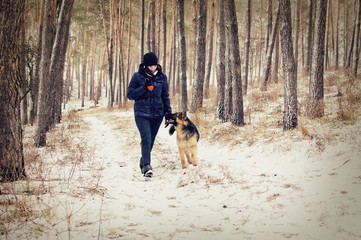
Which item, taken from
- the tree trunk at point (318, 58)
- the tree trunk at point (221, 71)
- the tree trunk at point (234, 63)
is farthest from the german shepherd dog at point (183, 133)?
the tree trunk at point (318, 58)

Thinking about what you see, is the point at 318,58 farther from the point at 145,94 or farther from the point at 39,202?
the point at 39,202

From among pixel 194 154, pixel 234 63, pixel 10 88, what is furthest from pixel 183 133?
pixel 234 63

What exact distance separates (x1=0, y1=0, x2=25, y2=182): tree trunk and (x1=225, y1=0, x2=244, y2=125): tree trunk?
553 cm

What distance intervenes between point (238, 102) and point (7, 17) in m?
5.88

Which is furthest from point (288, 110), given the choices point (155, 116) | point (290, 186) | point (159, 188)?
point (159, 188)

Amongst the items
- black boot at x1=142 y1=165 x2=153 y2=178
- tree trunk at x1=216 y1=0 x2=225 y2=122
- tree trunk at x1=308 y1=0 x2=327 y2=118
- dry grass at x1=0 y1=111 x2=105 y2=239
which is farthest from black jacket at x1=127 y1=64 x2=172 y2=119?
tree trunk at x1=308 y1=0 x2=327 y2=118

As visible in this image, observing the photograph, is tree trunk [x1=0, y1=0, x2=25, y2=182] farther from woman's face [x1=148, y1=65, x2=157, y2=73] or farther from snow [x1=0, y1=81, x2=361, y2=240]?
woman's face [x1=148, y1=65, x2=157, y2=73]

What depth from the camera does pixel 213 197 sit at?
9.88 ft

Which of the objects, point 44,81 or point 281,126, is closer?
point 281,126

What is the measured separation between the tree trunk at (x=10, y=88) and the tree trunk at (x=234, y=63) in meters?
5.53

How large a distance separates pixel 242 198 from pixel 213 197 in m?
0.39

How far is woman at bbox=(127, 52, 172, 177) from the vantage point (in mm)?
3874

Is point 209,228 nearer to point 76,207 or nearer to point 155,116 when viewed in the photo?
point 76,207

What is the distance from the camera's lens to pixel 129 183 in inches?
146
